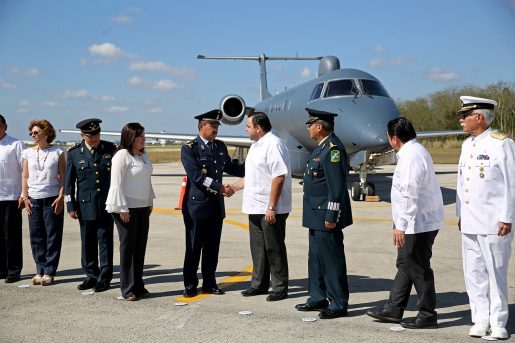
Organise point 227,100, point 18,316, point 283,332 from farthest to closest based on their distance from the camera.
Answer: point 227,100, point 18,316, point 283,332

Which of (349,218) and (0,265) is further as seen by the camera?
(0,265)

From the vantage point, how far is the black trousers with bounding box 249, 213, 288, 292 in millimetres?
6105

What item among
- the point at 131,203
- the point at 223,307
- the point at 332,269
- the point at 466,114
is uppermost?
the point at 466,114

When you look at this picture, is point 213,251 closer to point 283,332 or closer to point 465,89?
point 283,332

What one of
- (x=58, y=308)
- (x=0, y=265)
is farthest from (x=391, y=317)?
(x=0, y=265)

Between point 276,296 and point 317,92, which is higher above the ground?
point 317,92

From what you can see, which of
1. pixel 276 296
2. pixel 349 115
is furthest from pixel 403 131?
pixel 349 115

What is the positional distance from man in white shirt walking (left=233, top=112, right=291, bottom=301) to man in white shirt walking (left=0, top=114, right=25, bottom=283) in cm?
297

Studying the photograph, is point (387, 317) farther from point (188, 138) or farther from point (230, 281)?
point (188, 138)

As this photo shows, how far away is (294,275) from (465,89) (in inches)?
2397

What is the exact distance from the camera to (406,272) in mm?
5168

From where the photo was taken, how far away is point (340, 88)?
15.3 metres

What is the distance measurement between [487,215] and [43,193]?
4949 mm

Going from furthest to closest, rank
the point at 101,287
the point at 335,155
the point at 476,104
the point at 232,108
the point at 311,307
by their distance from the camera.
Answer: the point at 232,108, the point at 101,287, the point at 311,307, the point at 335,155, the point at 476,104
